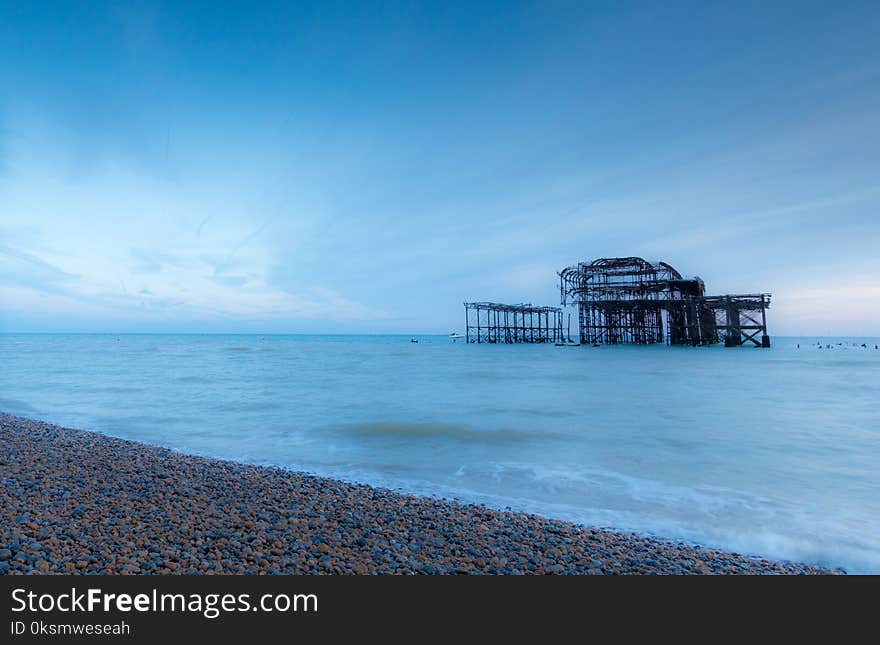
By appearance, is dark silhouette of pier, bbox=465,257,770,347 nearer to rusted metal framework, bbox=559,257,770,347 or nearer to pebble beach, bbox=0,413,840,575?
rusted metal framework, bbox=559,257,770,347

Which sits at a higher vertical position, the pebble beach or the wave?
the pebble beach

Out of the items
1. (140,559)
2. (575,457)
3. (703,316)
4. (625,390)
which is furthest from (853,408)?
(703,316)

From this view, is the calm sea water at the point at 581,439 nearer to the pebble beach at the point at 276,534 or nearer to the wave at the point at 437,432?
the wave at the point at 437,432

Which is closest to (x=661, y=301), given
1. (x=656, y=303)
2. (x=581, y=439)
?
(x=656, y=303)

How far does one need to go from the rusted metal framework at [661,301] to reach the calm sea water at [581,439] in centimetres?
2367

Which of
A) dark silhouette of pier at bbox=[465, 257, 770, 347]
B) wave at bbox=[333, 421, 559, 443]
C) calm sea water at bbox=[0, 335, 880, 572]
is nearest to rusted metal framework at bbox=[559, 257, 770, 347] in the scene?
dark silhouette of pier at bbox=[465, 257, 770, 347]

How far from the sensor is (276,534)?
4477mm

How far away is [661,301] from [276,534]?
50.2 metres

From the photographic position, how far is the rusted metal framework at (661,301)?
4781 cm

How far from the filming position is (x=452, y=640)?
2.96 meters

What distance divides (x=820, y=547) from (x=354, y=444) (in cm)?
853

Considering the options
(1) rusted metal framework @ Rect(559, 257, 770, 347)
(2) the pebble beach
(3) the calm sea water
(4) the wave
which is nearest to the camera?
(2) the pebble beach

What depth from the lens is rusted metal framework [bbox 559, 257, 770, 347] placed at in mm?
47812

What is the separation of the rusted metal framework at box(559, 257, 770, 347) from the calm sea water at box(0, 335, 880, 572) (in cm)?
2367
